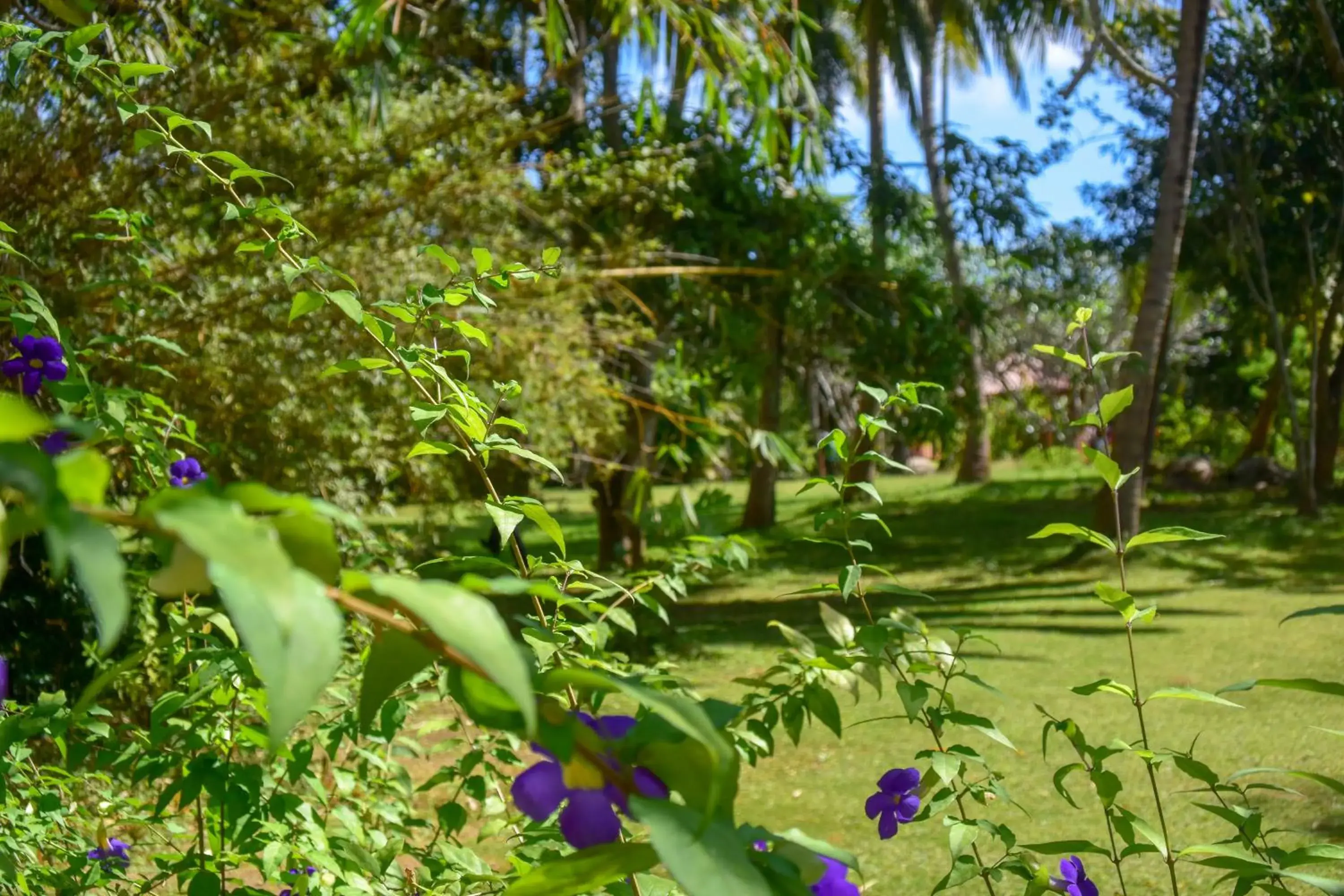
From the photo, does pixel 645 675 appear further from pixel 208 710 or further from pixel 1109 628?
pixel 1109 628

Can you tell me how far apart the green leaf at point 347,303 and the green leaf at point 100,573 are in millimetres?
730

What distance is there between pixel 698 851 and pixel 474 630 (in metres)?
0.13

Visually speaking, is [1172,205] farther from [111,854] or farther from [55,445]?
[55,445]

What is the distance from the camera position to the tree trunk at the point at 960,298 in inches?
359

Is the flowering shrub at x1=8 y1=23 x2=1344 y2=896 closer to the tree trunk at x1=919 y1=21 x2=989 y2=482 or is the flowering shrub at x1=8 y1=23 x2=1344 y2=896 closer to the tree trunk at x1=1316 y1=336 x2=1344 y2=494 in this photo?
the tree trunk at x1=919 y1=21 x2=989 y2=482

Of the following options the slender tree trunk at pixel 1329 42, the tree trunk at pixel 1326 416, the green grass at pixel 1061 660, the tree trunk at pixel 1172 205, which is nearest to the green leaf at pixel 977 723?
the green grass at pixel 1061 660

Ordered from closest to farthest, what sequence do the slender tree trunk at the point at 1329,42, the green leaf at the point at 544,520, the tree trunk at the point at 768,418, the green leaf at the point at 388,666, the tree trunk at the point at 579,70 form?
the green leaf at the point at 388,666 → the green leaf at the point at 544,520 → the tree trunk at the point at 579,70 → the tree trunk at the point at 768,418 → the slender tree trunk at the point at 1329,42

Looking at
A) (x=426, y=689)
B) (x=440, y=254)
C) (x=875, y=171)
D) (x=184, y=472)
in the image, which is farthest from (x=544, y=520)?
(x=875, y=171)

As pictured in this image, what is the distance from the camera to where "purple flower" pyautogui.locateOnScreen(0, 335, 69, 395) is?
1.41 meters

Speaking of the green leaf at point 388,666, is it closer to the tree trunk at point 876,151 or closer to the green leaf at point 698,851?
the green leaf at point 698,851

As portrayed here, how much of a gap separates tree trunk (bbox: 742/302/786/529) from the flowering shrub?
3.57m

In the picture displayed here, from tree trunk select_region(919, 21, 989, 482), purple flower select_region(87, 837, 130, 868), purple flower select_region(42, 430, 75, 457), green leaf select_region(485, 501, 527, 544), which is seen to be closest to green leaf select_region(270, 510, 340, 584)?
purple flower select_region(42, 430, 75, 457)

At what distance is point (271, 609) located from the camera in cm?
32

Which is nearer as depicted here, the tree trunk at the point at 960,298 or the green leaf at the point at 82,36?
the green leaf at the point at 82,36
